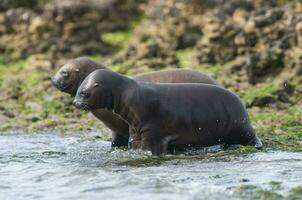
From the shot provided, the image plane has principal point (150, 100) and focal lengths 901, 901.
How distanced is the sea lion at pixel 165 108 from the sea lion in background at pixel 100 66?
0.76 meters

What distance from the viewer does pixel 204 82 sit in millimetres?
11875

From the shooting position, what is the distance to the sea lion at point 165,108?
34.4 feet

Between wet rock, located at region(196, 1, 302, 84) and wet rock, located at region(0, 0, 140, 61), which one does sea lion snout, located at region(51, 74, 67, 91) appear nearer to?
wet rock, located at region(196, 1, 302, 84)

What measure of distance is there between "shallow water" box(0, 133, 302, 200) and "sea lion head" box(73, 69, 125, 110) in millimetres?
620

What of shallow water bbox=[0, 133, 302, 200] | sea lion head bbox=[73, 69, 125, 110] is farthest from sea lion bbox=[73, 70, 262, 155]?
shallow water bbox=[0, 133, 302, 200]

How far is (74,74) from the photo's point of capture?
11977mm

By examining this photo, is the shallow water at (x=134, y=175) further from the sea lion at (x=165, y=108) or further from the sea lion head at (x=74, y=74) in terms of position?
the sea lion head at (x=74, y=74)

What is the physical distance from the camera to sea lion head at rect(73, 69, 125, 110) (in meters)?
10.5

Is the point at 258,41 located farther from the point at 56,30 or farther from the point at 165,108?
the point at 165,108

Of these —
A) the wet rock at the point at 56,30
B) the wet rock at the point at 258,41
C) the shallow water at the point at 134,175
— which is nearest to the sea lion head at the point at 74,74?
the shallow water at the point at 134,175

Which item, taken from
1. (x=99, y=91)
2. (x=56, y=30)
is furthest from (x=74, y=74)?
(x=56, y=30)

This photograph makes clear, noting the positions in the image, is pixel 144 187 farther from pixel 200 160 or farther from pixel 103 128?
pixel 103 128

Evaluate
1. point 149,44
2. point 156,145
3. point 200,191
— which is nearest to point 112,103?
point 156,145

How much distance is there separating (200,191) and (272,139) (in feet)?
11.9
